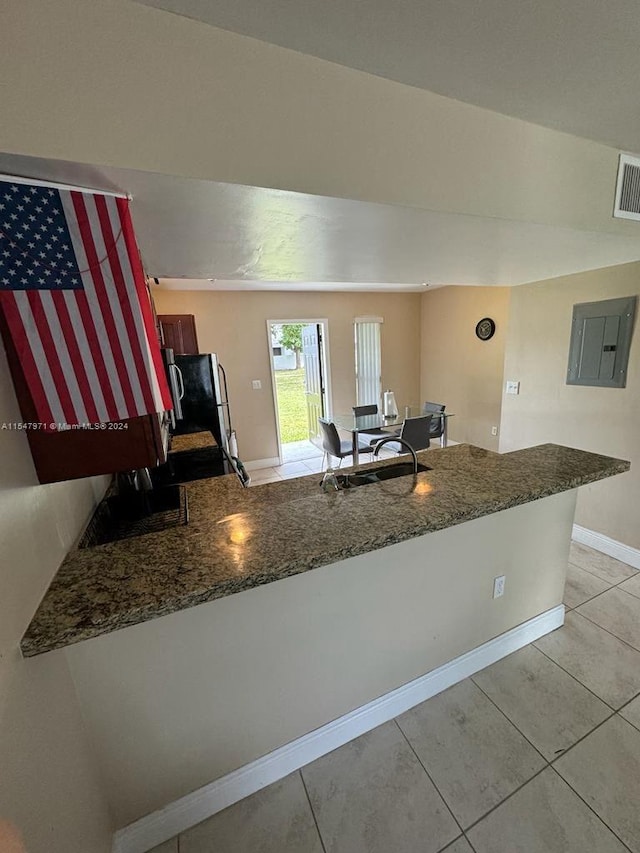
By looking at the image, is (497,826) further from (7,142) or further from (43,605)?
(7,142)

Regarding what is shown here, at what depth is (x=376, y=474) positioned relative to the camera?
68.1 inches

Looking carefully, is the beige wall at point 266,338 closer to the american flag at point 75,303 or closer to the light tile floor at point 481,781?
the american flag at point 75,303

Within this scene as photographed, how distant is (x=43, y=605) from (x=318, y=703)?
1093mm

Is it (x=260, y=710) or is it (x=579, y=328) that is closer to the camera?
(x=260, y=710)

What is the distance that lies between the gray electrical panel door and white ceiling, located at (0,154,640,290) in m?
0.33

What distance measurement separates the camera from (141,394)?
36.9 inches

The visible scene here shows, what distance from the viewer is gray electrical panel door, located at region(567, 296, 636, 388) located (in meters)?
2.33

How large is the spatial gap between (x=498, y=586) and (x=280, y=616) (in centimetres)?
114

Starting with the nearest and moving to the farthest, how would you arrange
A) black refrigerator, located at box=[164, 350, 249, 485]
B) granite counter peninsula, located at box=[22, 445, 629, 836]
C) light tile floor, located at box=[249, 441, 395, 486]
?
granite counter peninsula, located at box=[22, 445, 629, 836]
black refrigerator, located at box=[164, 350, 249, 485]
light tile floor, located at box=[249, 441, 395, 486]

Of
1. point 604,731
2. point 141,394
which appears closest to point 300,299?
point 141,394

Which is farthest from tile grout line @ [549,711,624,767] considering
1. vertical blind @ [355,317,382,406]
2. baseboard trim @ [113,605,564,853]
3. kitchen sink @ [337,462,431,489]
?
vertical blind @ [355,317,382,406]

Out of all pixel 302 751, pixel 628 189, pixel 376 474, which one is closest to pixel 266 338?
pixel 376 474

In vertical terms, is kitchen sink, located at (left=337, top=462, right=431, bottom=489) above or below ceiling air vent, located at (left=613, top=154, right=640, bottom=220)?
below

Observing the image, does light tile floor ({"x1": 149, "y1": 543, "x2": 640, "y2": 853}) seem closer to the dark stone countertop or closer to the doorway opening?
the dark stone countertop
